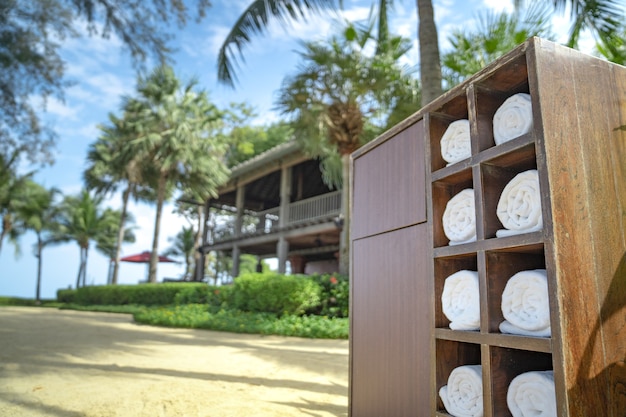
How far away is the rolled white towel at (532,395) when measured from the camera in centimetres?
133

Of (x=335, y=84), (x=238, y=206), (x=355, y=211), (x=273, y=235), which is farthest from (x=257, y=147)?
(x=355, y=211)

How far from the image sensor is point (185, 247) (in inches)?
1385

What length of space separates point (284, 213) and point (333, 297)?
6407mm

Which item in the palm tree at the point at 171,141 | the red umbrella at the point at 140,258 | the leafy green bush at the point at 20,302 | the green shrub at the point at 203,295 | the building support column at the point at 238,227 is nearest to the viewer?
the green shrub at the point at 203,295

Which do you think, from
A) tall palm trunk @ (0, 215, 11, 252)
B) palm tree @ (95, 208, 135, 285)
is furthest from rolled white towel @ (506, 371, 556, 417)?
palm tree @ (95, 208, 135, 285)

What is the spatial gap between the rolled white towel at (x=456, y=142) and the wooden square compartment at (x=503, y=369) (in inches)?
31.7

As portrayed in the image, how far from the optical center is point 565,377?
1239mm

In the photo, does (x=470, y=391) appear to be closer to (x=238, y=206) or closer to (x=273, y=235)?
(x=273, y=235)

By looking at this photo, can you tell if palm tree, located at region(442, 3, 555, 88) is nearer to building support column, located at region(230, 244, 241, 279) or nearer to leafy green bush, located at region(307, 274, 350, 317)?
leafy green bush, located at region(307, 274, 350, 317)

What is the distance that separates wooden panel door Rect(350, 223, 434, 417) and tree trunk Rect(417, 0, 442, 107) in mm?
2772

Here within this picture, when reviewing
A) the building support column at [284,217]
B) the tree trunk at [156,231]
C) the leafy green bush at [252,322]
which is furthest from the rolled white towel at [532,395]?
the tree trunk at [156,231]

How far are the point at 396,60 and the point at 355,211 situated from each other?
728 centimetres

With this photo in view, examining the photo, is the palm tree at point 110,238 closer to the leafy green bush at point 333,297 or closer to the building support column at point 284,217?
the building support column at point 284,217

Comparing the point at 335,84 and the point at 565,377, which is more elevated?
the point at 335,84
